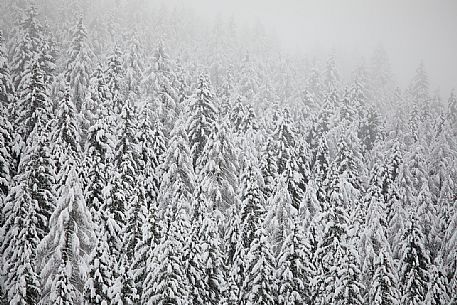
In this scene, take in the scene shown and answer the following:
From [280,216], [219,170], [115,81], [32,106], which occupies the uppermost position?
[115,81]

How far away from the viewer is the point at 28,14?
44.1 meters

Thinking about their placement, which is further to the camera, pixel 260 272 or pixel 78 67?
pixel 78 67

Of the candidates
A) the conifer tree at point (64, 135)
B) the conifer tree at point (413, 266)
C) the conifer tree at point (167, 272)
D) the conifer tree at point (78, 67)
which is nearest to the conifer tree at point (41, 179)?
the conifer tree at point (64, 135)

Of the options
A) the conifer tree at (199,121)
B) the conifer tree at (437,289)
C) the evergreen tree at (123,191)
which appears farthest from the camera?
the conifer tree at (199,121)

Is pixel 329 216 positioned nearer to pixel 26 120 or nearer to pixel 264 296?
pixel 264 296

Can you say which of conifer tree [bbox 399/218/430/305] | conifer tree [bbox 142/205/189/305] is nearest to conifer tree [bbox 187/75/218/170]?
conifer tree [bbox 142/205/189/305]

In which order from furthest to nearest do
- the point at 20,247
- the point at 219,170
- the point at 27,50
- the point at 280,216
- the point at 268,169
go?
the point at 27,50 < the point at 268,169 < the point at 219,170 < the point at 280,216 < the point at 20,247

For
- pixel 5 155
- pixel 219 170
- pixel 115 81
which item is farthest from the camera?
pixel 115 81

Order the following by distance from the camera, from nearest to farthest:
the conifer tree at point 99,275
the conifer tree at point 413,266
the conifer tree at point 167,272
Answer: the conifer tree at point 99,275 < the conifer tree at point 167,272 < the conifer tree at point 413,266

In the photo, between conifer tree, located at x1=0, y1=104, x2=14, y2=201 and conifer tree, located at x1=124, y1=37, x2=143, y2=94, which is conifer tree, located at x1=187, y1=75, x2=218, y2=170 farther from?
conifer tree, located at x1=0, y1=104, x2=14, y2=201

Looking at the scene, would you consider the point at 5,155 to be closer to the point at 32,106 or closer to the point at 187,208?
the point at 32,106

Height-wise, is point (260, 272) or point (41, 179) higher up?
point (41, 179)

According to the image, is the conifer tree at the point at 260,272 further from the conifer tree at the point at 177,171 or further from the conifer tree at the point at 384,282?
the conifer tree at the point at 384,282

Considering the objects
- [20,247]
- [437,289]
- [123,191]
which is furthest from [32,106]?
[437,289]
